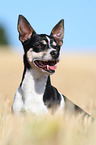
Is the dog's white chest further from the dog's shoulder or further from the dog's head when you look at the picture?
the dog's head

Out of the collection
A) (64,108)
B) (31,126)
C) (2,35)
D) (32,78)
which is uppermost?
(31,126)

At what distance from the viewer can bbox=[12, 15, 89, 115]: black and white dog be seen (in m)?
5.21

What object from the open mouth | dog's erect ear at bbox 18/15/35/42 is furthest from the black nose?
dog's erect ear at bbox 18/15/35/42

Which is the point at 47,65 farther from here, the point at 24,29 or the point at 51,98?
the point at 24,29

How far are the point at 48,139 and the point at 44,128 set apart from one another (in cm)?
9

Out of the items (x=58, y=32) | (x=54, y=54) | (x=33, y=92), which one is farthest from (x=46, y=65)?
(x=58, y=32)

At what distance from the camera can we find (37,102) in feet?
17.2

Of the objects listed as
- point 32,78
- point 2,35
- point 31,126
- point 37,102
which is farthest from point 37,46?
point 2,35

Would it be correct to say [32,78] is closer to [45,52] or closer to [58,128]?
[45,52]

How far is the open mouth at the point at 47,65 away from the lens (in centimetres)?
518

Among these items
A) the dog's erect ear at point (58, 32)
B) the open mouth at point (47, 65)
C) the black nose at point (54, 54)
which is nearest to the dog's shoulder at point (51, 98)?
the open mouth at point (47, 65)

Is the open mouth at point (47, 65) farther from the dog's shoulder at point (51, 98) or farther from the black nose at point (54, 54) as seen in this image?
the dog's shoulder at point (51, 98)

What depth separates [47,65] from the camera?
5273 mm

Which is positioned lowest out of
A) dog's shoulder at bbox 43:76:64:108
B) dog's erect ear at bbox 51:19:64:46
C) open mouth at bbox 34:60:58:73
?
dog's shoulder at bbox 43:76:64:108
